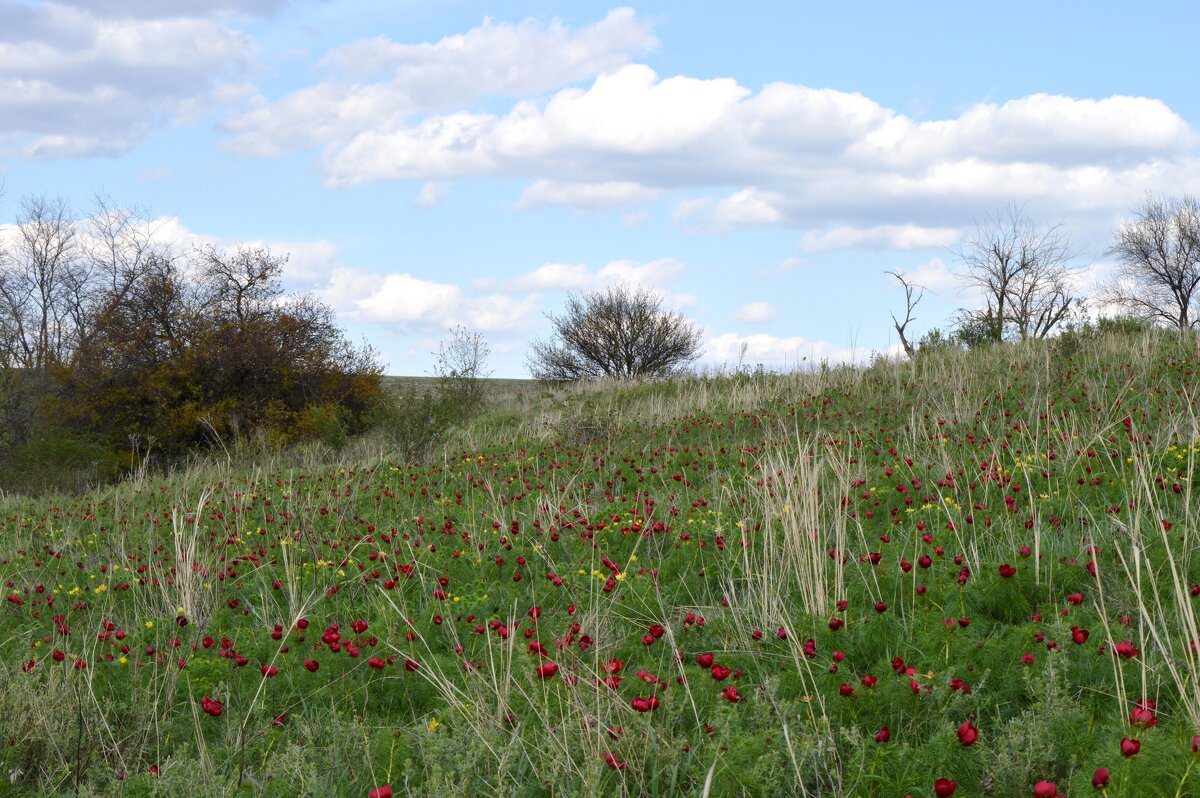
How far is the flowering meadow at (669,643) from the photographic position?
2.77 metres

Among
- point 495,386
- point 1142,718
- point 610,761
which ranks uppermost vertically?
point 495,386

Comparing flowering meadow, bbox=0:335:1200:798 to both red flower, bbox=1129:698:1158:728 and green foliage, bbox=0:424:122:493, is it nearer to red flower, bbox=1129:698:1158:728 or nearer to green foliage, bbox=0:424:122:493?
red flower, bbox=1129:698:1158:728

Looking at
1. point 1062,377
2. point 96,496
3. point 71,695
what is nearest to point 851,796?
point 71,695

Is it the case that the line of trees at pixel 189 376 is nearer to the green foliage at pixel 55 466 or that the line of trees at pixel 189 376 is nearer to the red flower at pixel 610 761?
the green foliage at pixel 55 466

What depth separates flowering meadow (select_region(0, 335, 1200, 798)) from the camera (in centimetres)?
277

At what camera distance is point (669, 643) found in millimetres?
3826

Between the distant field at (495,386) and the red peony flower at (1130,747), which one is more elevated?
the distant field at (495,386)

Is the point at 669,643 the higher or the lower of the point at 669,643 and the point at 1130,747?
the lower

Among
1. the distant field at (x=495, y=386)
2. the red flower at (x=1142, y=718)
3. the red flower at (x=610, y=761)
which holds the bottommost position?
the red flower at (x=610, y=761)

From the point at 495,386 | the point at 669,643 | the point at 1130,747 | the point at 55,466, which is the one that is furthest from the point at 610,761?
the point at 495,386

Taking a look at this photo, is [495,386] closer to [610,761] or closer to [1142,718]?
[610,761]

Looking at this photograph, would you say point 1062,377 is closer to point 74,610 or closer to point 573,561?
point 573,561

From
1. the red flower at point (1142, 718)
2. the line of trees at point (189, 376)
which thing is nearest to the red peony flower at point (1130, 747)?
the red flower at point (1142, 718)

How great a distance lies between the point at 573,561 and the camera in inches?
211
